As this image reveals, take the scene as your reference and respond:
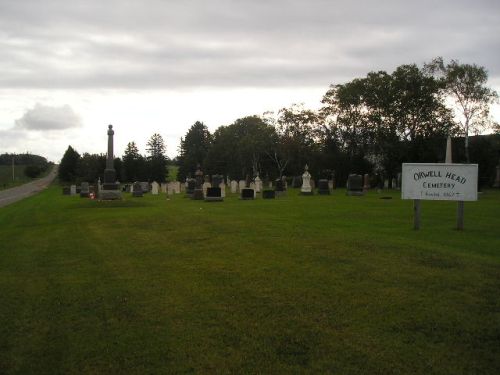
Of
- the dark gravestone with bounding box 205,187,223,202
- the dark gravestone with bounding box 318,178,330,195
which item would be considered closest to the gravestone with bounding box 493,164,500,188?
the dark gravestone with bounding box 318,178,330,195

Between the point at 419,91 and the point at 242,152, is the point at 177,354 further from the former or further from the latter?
the point at 242,152

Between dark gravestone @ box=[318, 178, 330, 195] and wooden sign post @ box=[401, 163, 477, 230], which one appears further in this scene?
dark gravestone @ box=[318, 178, 330, 195]

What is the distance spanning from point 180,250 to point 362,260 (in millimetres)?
3653

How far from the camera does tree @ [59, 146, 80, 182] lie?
95.5m

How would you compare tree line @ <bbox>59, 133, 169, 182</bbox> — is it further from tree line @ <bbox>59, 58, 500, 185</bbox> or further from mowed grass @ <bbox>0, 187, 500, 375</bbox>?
mowed grass @ <bbox>0, 187, 500, 375</bbox>

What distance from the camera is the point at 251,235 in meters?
11.4

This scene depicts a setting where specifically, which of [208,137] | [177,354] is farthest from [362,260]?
[208,137]

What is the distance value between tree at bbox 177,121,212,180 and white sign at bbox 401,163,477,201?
260ft

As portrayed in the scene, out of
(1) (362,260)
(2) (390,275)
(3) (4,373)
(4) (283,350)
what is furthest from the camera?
(1) (362,260)

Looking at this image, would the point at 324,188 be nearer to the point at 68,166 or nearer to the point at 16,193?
the point at 16,193

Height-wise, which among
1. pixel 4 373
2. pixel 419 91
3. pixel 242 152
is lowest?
pixel 4 373

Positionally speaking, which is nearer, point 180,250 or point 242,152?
point 180,250

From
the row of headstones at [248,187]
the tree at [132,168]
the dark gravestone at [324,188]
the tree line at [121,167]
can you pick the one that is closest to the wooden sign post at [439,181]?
the row of headstones at [248,187]

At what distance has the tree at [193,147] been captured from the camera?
9300 centimetres
